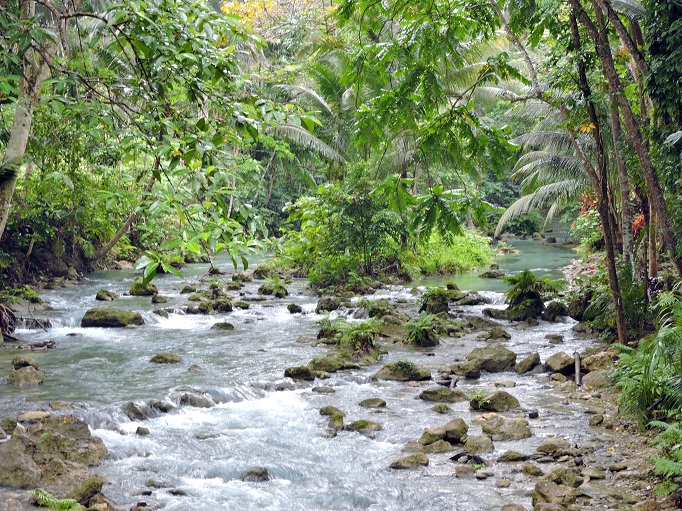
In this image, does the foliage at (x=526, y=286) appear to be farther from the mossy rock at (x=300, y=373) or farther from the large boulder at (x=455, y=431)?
the large boulder at (x=455, y=431)

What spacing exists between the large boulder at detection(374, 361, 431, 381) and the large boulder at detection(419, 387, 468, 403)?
96 cm

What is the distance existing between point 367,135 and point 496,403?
4253 mm

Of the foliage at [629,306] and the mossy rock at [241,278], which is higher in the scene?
the foliage at [629,306]

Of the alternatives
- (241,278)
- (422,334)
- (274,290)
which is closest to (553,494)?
(422,334)

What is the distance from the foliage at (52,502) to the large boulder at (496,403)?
474 centimetres

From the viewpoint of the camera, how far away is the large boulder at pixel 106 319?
1410cm

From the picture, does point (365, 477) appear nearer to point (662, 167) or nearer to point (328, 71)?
point (662, 167)

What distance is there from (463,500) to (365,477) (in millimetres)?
1040

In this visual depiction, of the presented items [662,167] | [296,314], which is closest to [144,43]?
[662,167]

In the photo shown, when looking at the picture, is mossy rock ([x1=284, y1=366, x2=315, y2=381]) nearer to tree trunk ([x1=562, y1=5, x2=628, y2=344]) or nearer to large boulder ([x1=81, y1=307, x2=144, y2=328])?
tree trunk ([x1=562, y1=5, x2=628, y2=344])

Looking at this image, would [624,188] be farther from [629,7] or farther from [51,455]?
[51,455]

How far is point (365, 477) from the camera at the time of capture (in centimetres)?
642

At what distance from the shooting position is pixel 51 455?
6.35 m

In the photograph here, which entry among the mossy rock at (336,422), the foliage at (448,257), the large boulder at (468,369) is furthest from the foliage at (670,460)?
the foliage at (448,257)
